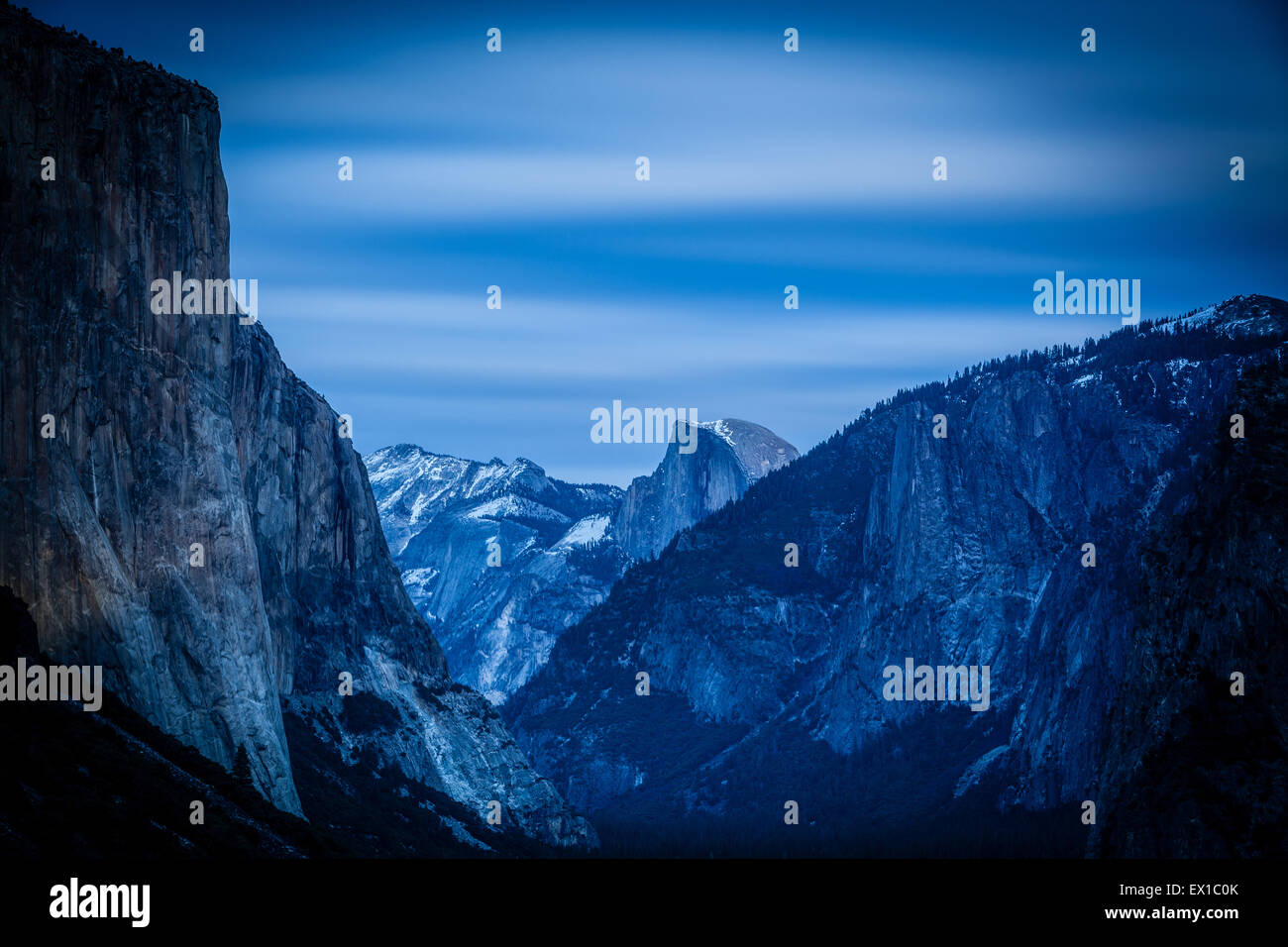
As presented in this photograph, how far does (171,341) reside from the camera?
19075 centimetres

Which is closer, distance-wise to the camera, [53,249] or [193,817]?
[193,817]

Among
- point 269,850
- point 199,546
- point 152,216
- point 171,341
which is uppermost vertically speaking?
point 152,216

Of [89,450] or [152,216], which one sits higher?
[152,216]

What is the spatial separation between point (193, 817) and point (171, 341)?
5489 centimetres

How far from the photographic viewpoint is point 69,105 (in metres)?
181

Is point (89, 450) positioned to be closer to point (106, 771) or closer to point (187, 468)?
point (187, 468)
